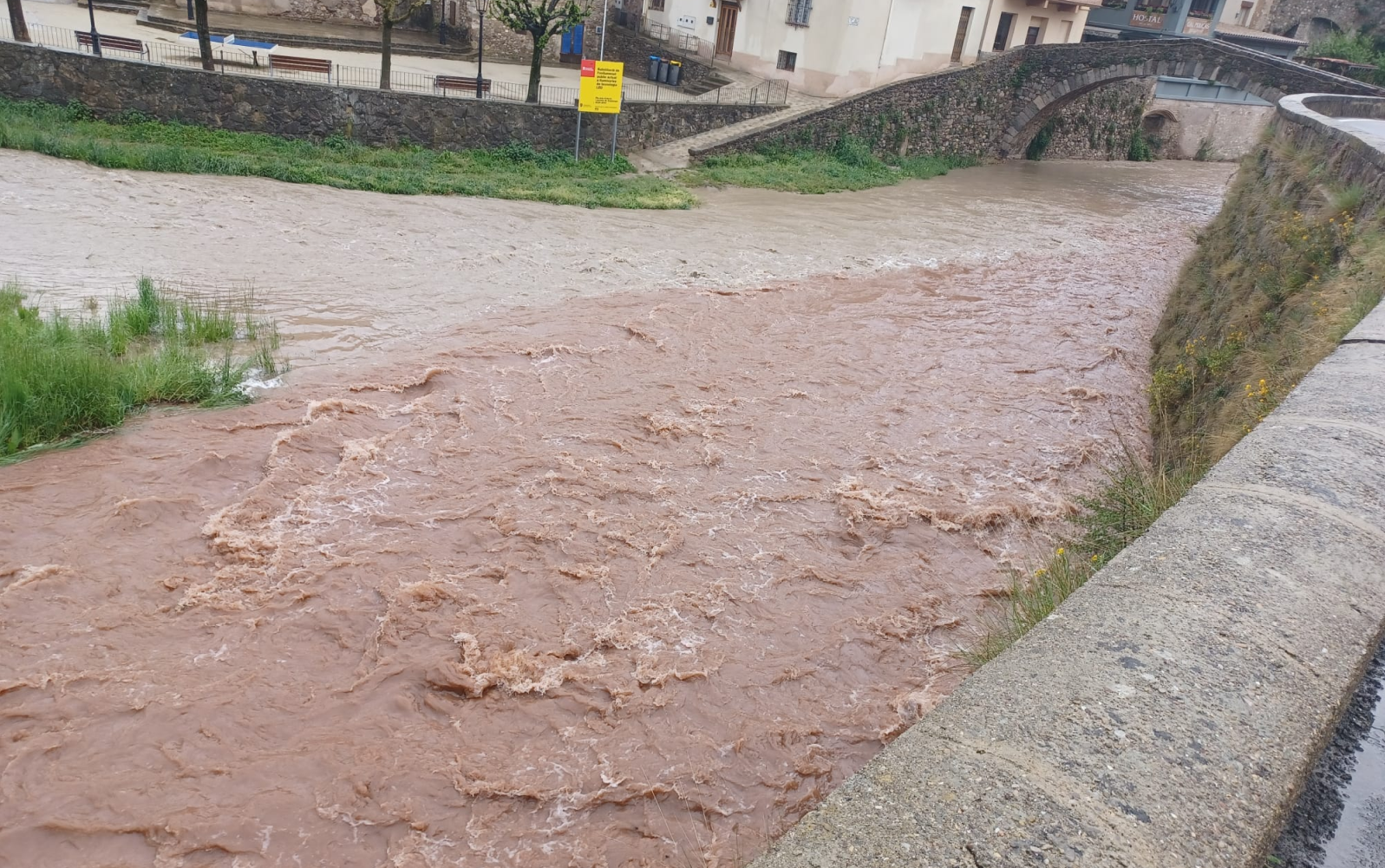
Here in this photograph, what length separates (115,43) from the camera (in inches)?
739

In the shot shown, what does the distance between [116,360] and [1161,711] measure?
9.87 meters

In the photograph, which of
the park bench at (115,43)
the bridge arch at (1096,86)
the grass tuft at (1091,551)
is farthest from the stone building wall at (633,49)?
the grass tuft at (1091,551)

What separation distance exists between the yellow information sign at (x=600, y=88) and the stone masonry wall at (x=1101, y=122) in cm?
1843

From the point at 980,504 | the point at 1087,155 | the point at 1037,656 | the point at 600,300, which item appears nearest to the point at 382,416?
the point at 600,300

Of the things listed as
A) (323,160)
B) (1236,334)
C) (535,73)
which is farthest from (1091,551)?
(535,73)

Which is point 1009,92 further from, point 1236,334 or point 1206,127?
point 1236,334

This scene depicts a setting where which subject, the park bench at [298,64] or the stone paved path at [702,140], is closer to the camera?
the park bench at [298,64]

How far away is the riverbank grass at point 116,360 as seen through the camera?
25.7ft

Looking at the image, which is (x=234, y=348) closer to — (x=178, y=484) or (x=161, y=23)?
(x=178, y=484)

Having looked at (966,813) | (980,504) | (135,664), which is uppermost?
(966,813)

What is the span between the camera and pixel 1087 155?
33594 mm

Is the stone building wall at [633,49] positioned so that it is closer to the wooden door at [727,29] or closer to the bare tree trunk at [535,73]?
the wooden door at [727,29]

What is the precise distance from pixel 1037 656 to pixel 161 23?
27.6 meters

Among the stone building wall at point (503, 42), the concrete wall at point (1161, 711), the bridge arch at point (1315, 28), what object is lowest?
the concrete wall at point (1161, 711)
